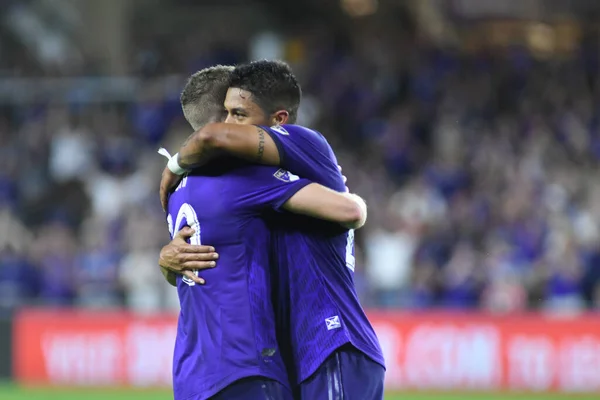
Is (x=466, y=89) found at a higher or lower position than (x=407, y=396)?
higher

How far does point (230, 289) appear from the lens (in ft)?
13.9

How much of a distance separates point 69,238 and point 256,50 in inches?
207

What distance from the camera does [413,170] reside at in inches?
623

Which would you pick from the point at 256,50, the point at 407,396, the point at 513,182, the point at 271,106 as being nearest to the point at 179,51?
the point at 256,50

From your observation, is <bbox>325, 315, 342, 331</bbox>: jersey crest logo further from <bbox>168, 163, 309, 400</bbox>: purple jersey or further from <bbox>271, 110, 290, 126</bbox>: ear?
<bbox>271, 110, 290, 126</bbox>: ear

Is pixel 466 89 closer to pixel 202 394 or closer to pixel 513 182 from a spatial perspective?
pixel 513 182

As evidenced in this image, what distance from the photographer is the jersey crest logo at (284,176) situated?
4335 mm

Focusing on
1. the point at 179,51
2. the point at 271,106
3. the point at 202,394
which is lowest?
the point at 202,394

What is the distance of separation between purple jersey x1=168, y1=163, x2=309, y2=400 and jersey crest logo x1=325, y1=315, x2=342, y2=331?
0.68 feet

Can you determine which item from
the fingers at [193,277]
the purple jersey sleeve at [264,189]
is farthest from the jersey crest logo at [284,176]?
the fingers at [193,277]

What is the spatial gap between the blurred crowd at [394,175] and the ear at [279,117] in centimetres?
933

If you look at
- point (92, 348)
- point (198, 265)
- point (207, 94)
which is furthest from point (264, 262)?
point (92, 348)

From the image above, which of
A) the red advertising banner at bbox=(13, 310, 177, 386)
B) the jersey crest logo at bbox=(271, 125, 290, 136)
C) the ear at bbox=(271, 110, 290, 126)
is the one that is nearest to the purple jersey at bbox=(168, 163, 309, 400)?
the jersey crest logo at bbox=(271, 125, 290, 136)

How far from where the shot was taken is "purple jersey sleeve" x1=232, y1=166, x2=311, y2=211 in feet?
14.1
